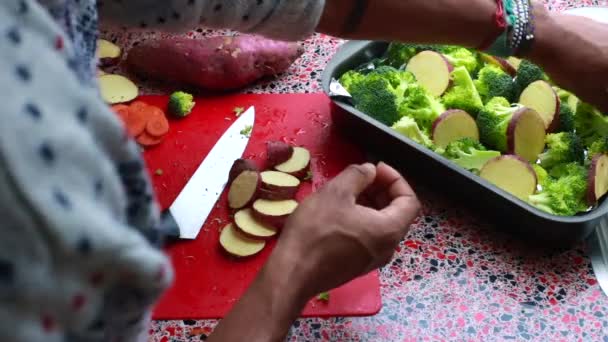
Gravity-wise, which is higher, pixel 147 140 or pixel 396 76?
pixel 396 76

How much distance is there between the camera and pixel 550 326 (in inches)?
32.9

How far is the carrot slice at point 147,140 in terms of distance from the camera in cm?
104

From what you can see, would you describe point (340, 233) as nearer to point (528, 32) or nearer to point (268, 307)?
point (268, 307)

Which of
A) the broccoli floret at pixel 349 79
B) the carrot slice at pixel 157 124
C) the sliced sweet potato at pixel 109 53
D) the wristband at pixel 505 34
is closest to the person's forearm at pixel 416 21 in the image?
the wristband at pixel 505 34

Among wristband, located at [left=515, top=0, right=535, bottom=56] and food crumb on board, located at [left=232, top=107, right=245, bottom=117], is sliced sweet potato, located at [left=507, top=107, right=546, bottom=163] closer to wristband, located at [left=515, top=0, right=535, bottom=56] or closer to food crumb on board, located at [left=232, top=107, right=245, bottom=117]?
wristband, located at [left=515, top=0, right=535, bottom=56]

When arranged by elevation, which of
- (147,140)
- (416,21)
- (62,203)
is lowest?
A: (147,140)

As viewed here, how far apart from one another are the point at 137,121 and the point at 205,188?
0.61 ft

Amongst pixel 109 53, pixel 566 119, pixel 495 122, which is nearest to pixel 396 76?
→ pixel 495 122

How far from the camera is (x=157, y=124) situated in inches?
41.5

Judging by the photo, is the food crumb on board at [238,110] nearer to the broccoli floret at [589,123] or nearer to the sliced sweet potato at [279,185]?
the sliced sweet potato at [279,185]

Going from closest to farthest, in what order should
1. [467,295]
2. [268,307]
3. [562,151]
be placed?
1. [268,307]
2. [467,295]
3. [562,151]

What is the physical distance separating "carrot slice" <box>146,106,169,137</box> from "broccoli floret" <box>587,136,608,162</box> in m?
0.66

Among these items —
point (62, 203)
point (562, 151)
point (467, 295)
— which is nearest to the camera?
point (62, 203)

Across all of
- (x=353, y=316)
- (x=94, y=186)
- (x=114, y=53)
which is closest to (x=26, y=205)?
(x=94, y=186)
